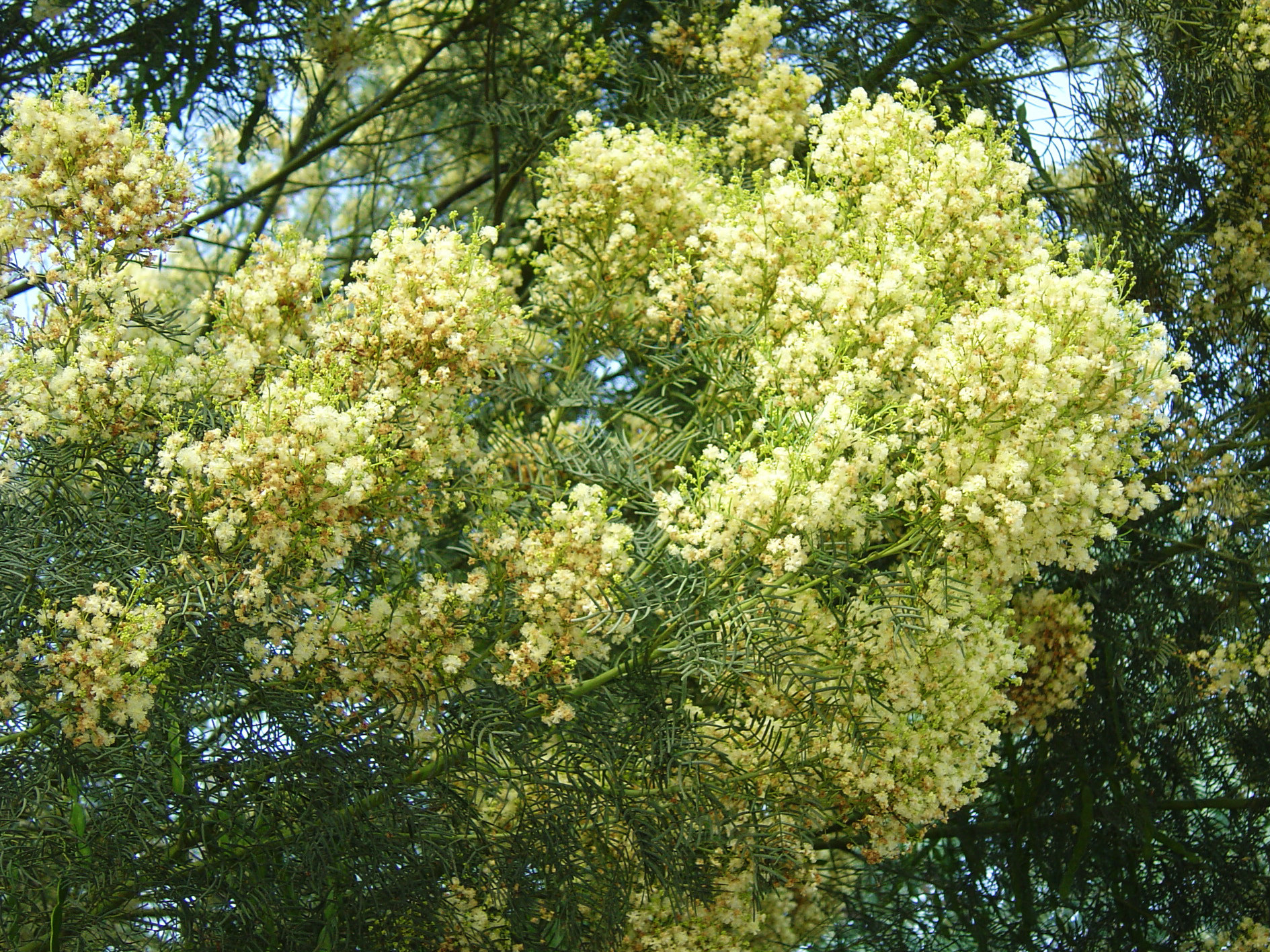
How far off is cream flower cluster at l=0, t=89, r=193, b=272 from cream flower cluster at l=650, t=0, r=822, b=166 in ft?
5.55

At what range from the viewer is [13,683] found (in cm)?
241

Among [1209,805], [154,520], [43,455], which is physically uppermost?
[43,455]

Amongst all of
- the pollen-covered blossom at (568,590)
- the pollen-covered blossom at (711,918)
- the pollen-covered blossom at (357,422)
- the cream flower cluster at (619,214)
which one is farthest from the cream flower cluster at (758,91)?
the pollen-covered blossom at (711,918)

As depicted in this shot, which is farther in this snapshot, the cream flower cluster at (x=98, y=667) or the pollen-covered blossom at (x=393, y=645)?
the pollen-covered blossom at (x=393, y=645)

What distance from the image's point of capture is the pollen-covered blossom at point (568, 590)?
2541 mm

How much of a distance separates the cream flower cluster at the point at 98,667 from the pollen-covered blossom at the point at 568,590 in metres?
0.65

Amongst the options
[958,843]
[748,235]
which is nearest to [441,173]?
[748,235]

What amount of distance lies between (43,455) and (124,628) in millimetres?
635

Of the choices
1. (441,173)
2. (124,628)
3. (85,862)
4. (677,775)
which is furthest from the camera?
(441,173)

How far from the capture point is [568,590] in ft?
8.29

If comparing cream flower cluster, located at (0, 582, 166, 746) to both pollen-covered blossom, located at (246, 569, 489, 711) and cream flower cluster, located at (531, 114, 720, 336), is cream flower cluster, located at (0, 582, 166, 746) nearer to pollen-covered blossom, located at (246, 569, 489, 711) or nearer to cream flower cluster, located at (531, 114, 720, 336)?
pollen-covered blossom, located at (246, 569, 489, 711)

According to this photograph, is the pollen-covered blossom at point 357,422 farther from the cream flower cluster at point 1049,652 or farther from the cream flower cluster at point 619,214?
the cream flower cluster at point 1049,652

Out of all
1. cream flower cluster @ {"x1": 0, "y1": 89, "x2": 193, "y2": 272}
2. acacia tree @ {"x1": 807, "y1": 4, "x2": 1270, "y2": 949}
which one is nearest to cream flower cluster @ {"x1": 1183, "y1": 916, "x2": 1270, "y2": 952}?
acacia tree @ {"x1": 807, "y1": 4, "x2": 1270, "y2": 949}

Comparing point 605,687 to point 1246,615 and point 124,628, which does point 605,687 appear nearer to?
point 124,628
